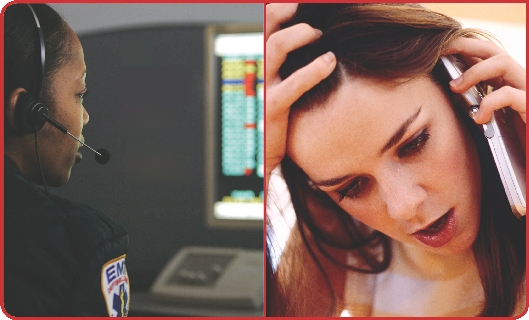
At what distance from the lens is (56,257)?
77cm

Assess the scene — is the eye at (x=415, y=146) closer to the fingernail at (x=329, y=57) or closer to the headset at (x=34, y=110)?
the fingernail at (x=329, y=57)

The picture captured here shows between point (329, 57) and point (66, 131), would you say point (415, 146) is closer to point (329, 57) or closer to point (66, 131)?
point (329, 57)

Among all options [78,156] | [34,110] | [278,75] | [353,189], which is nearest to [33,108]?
[34,110]

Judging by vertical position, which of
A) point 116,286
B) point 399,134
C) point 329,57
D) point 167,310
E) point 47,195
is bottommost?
point 167,310

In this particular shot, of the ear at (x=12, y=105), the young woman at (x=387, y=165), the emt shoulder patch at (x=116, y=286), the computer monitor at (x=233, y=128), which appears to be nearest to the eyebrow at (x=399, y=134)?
the young woman at (x=387, y=165)

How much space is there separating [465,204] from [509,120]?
153 mm

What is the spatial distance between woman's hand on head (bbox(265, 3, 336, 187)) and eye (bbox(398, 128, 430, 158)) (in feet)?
0.55

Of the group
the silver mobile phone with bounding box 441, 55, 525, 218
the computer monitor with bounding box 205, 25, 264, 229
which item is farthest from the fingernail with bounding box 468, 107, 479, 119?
the computer monitor with bounding box 205, 25, 264, 229

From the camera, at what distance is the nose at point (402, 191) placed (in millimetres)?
807

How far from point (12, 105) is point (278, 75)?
427 mm

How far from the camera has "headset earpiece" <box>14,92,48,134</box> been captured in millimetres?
786

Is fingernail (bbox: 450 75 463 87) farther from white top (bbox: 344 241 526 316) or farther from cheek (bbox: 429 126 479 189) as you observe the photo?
white top (bbox: 344 241 526 316)

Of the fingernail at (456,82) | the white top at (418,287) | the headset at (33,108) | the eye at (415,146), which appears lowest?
the white top at (418,287)

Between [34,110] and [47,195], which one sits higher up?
[34,110]
